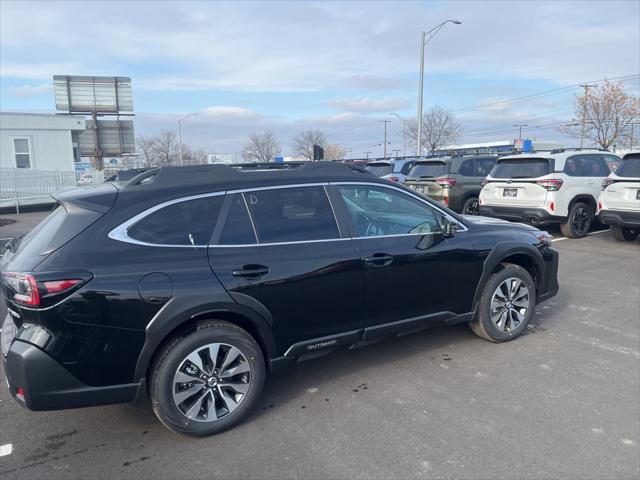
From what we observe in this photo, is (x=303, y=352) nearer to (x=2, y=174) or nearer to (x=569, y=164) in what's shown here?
(x=569, y=164)

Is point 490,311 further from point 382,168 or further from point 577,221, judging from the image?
point 382,168

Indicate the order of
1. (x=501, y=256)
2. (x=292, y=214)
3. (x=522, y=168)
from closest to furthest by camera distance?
(x=292, y=214) < (x=501, y=256) < (x=522, y=168)

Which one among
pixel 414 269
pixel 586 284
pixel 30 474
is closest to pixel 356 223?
pixel 414 269

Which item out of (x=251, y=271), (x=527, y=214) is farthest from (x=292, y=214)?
(x=527, y=214)

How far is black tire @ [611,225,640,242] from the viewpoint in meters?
9.91

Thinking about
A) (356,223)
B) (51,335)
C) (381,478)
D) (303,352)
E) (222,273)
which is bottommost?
(381,478)

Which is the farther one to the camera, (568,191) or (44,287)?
(568,191)

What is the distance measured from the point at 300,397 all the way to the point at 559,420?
184 cm

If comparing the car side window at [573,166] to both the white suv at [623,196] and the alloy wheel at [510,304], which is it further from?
the alloy wheel at [510,304]

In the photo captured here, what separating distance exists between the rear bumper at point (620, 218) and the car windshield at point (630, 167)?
0.68 metres

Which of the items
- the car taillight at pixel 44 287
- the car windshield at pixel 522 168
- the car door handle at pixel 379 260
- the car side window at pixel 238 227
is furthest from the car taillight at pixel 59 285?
the car windshield at pixel 522 168

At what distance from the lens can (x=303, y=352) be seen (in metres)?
3.67

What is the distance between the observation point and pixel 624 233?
9.99 m

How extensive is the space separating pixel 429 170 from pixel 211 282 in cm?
1079
